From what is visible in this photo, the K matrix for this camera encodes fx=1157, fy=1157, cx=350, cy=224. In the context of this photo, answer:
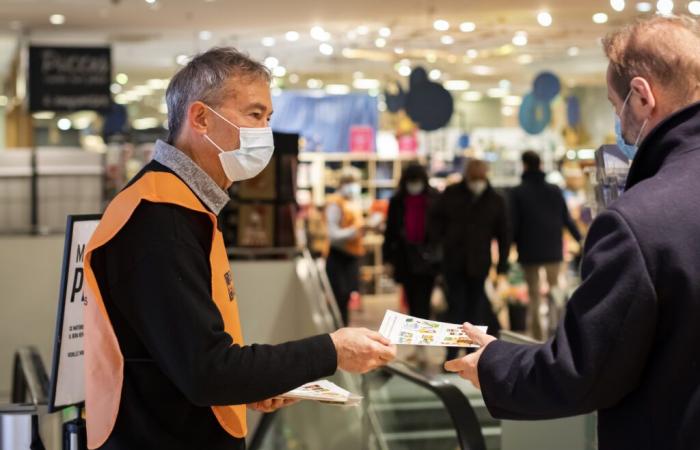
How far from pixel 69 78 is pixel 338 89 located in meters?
7.87

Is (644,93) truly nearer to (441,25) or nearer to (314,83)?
(441,25)

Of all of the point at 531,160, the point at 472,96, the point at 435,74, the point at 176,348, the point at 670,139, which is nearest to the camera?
the point at 670,139

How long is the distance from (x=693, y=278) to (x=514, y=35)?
13.5 m

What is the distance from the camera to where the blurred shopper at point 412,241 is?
35.0 ft

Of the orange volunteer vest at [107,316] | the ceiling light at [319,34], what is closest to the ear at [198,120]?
the orange volunteer vest at [107,316]

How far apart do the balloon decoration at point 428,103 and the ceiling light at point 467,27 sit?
1.75 metres

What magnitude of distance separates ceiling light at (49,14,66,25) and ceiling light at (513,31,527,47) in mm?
5709

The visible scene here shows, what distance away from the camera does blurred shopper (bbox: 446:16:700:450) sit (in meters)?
2.06

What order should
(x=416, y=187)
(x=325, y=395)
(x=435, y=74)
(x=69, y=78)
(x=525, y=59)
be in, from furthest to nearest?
(x=435, y=74)
(x=525, y=59)
(x=69, y=78)
(x=416, y=187)
(x=325, y=395)

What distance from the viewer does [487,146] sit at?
69.1 feet

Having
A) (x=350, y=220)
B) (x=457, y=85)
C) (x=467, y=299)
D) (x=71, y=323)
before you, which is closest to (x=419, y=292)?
(x=467, y=299)

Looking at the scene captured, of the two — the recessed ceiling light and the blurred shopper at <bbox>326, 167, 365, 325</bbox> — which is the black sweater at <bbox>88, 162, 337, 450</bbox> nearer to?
the blurred shopper at <bbox>326, 167, 365, 325</bbox>

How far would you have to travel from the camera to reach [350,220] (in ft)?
40.4

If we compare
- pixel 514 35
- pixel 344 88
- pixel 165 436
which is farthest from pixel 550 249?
pixel 344 88
